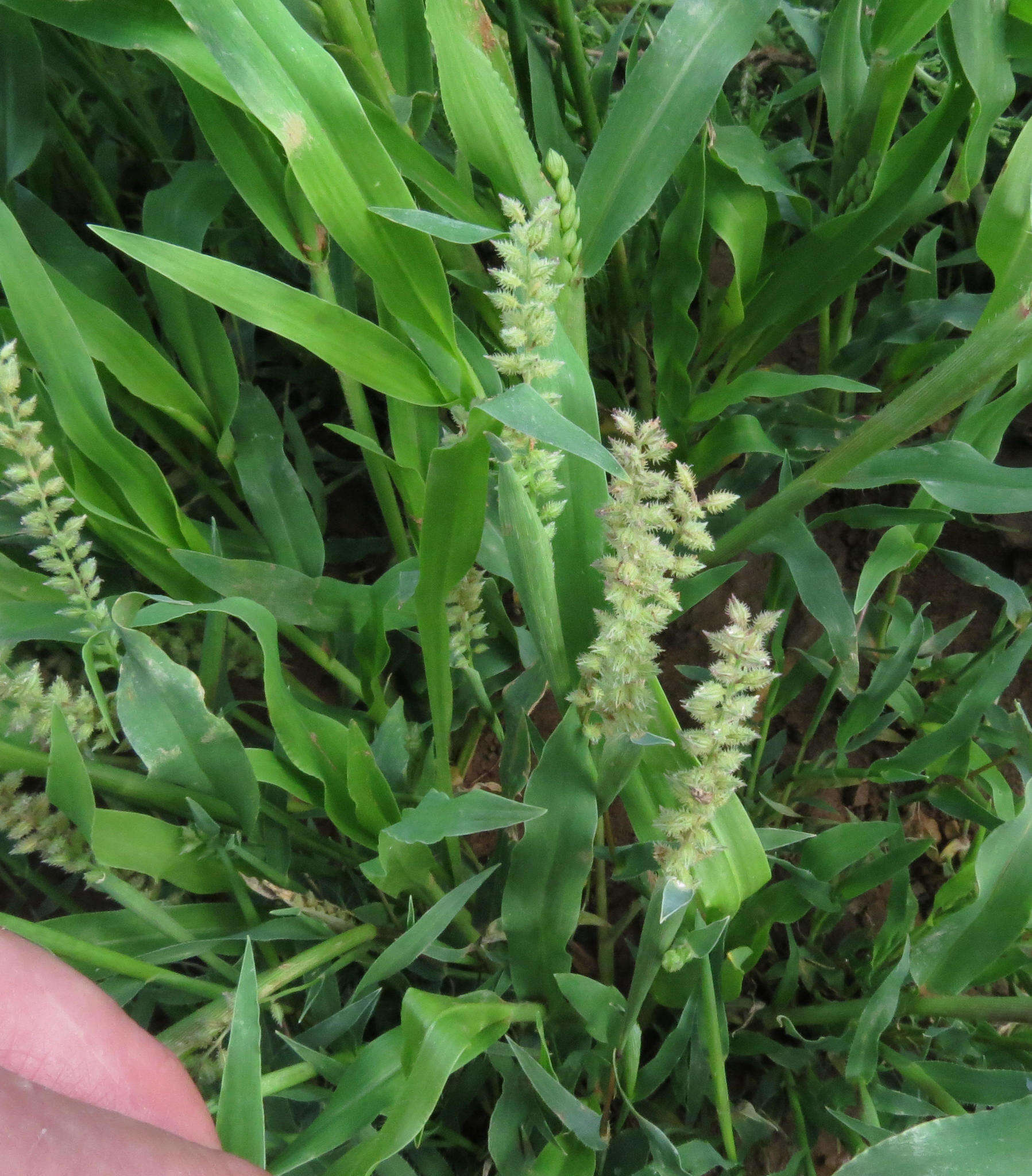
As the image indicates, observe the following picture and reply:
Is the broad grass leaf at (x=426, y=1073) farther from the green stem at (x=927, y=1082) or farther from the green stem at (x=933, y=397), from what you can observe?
the green stem at (x=933, y=397)

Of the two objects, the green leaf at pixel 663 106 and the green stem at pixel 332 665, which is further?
the green stem at pixel 332 665

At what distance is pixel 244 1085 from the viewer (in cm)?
55

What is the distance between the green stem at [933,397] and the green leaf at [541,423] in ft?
1.13

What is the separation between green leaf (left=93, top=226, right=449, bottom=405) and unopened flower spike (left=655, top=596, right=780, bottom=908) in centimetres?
35

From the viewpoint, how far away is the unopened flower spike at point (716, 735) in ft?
1.47

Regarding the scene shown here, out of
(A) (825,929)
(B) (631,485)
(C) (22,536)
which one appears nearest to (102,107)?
(C) (22,536)

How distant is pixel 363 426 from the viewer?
909 mm

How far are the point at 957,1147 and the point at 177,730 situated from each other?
2.08 ft

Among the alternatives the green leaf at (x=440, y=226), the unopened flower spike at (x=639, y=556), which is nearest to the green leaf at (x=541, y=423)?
the unopened flower spike at (x=639, y=556)

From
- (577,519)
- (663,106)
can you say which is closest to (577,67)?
(663,106)

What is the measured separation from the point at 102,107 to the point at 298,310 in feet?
3.36

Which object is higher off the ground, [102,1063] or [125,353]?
[125,353]

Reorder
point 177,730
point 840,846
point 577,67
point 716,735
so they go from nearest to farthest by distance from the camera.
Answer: point 716,735 < point 177,730 < point 840,846 < point 577,67

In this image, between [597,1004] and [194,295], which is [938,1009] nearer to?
[597,1004]
